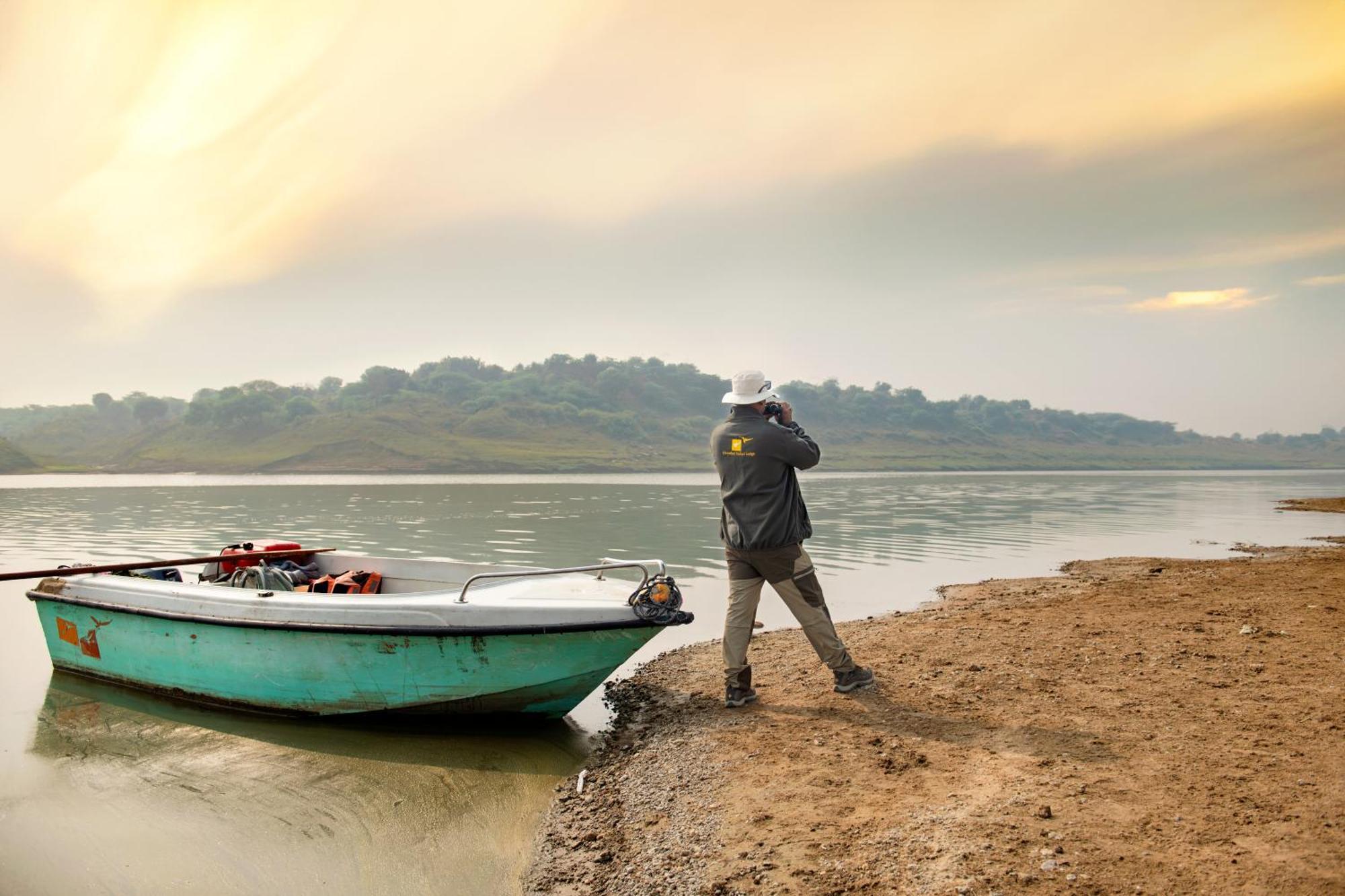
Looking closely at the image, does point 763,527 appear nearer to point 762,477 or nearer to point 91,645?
point 762,477

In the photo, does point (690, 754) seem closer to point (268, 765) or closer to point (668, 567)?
point (268, 765)

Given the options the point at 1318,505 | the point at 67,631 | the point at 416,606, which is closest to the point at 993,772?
the point at 416,606

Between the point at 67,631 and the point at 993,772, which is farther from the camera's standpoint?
the point at 67,631

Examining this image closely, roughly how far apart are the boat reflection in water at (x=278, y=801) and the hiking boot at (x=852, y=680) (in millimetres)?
2222

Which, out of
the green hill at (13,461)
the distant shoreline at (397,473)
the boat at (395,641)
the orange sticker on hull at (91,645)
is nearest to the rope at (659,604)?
the boat at (395,641)

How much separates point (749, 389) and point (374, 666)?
13.1ft

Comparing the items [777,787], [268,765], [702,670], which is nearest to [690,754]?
[777,787]

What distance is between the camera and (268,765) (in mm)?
7199

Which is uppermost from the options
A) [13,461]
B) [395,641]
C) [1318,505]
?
[13,461]

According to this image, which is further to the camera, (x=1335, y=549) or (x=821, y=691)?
(x=1335, y=549)

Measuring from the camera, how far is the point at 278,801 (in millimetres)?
6484

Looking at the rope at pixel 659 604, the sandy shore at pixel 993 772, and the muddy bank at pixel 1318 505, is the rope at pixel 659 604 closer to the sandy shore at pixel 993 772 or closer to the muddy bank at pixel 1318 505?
the sandy shore at pixel 993 772

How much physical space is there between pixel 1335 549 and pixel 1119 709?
1730cm

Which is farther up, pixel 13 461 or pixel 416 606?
pixel 13 461
